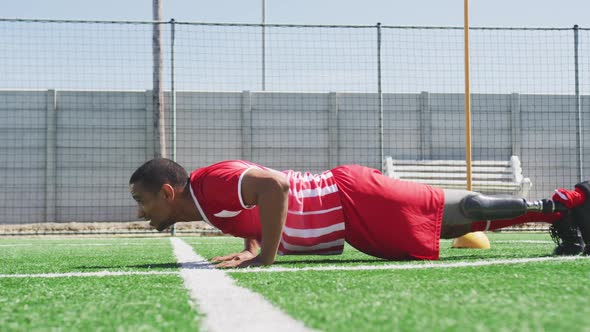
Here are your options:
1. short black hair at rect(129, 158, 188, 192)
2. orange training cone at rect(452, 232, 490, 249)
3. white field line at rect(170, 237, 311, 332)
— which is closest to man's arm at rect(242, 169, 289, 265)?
short black hair at rect(129, 158, 188, 192)

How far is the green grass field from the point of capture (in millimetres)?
1452

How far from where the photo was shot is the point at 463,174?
40.6 ft

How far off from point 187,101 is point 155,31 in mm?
2193

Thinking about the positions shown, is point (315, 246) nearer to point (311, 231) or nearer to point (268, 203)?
point (311, 231)

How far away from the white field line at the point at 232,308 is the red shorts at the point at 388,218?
3.41 ft

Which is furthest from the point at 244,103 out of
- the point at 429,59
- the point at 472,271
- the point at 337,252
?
the point at 472,271

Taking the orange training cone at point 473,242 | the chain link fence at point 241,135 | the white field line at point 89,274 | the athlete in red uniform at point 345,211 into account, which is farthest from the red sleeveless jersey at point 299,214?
the chain link fence at point 241,135

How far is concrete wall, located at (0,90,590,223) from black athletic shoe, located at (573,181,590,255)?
8263 millimetres

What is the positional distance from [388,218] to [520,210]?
0.64 metres

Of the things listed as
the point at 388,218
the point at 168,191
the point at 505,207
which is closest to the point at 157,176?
the point at 168,191

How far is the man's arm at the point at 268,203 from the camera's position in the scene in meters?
2.95

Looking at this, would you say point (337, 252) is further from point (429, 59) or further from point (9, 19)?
point (9, 19)

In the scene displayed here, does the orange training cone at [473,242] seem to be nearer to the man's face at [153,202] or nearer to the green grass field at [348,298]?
the green grass field at [348,298]

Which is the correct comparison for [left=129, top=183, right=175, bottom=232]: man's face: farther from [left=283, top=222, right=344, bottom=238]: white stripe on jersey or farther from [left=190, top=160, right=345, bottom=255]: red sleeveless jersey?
[left=283, top=222, right=344, bottom=238]: white stripe on jersey
